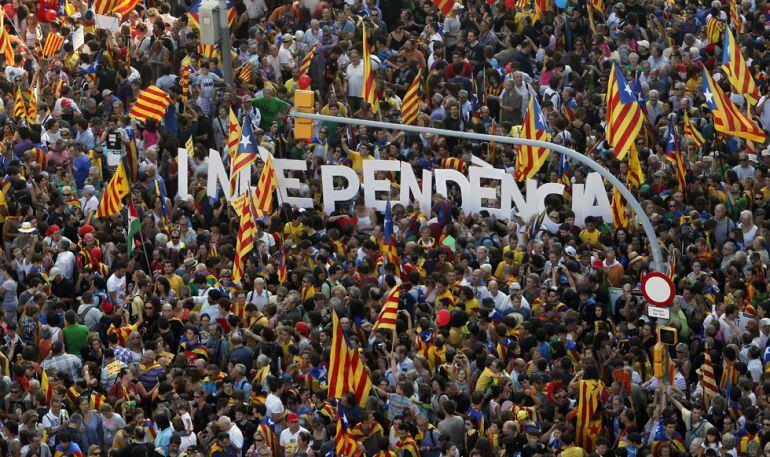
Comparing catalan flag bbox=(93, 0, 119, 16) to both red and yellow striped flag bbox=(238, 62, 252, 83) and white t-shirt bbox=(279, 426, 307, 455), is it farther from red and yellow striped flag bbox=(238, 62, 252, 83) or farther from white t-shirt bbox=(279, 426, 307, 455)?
white t-shirt bbox=(279, 426, 307, 455)

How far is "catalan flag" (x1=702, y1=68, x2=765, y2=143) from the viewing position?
3152 centimetres

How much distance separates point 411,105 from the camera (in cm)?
3388

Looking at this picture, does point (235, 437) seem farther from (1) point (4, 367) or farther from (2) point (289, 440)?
(1) point (4, 367)

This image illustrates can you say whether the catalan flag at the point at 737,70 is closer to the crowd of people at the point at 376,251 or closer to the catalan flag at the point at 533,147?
the crowd of people at the point at 376,251

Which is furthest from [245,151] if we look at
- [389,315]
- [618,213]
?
[618,213]

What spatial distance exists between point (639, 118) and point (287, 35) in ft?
24.3

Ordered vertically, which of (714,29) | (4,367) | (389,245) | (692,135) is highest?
(714,29)

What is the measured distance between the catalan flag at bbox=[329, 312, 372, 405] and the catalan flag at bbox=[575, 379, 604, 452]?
8.13 ft

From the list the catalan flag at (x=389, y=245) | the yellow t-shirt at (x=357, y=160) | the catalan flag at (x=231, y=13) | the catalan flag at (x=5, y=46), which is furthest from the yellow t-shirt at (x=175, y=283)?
the catalan flag at (x=231, y=13)

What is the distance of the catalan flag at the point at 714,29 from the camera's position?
121 ft

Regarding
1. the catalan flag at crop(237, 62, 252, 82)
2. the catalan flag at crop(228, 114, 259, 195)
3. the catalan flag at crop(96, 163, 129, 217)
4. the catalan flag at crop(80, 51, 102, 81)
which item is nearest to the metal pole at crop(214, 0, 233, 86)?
the catalan flag at crop(237, 62, 252, 82)

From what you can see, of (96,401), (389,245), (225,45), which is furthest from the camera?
(225,45)

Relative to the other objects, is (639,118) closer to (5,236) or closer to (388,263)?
(388,263)

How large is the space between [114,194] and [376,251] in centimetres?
378
